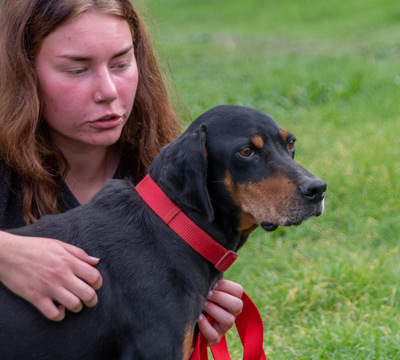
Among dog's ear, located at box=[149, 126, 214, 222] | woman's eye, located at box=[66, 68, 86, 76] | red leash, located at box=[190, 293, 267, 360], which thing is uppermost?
woman's eye, located at box=[66, 68, 86, 76]

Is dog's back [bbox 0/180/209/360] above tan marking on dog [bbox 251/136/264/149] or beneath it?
beneath

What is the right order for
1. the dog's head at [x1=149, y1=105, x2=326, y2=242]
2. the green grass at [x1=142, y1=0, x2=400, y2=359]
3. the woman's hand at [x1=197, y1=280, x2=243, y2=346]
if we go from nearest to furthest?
the dog's head at [x1=149, y1=105, x2=326, y2=242]
the woman's hand at [x1=197, y1=280, x2=243, y2=346]
the green grass at [x1=142, y1=0, x2=400, y2=359]

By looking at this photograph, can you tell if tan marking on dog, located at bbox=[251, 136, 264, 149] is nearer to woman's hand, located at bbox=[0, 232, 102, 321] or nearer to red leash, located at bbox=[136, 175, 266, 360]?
red leash, located at bbox=[136, 175, 266, 360]

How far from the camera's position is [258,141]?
9.86 ft

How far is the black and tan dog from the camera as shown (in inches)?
112

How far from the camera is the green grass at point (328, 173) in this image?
411 centimetres

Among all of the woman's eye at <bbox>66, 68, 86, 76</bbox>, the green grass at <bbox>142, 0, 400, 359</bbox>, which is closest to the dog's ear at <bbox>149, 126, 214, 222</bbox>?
the woman's eye at <bbox>66, 68, 86, 76</bbox>

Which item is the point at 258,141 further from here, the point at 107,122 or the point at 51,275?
the point at 51,275

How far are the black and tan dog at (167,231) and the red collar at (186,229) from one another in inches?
1.0

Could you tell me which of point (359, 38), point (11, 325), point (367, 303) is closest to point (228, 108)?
point (11, 325)

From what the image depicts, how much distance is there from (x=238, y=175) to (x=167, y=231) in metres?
0.37

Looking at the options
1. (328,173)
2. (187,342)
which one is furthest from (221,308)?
(328,173)

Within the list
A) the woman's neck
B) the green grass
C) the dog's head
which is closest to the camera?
the dog's head

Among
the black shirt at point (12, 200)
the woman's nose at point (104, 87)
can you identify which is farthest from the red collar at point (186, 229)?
the black shirt at point (12, 200)
